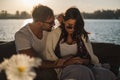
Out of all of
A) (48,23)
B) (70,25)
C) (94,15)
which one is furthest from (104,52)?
(94,15)

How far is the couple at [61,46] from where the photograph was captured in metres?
2.75

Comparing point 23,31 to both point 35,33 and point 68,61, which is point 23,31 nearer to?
point 35,33

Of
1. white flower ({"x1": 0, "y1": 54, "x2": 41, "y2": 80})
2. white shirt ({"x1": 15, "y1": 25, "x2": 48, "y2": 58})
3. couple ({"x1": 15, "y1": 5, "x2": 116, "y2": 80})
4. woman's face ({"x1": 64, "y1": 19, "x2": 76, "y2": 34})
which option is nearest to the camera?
white flower ({"x1": 0, "y1": 54, "x2": 41, "y2": 80})

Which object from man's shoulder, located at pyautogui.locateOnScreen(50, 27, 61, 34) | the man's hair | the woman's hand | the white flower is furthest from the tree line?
the white flower

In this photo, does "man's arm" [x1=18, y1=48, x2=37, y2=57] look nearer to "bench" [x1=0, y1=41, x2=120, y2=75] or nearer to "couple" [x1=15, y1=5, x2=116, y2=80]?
"couple" [x1=15, y1=5, x2=116, y2=80]

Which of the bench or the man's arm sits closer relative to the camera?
the man's arm

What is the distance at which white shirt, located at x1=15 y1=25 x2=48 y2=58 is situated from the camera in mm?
2855

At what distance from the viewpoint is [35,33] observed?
2943 mm

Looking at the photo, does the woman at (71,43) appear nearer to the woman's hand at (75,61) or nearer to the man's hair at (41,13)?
the woman's hand at (75,61)

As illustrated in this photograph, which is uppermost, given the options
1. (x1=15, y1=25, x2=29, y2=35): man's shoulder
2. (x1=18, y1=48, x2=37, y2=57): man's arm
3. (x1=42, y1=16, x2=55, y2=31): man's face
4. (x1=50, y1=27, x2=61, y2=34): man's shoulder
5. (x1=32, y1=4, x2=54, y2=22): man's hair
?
(x1=32, y1=4, x2=54, y2=22): man's hair

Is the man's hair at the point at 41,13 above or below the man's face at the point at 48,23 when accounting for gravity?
above

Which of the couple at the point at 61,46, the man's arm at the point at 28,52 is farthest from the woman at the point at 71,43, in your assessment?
the man's arm at the point at 28,52

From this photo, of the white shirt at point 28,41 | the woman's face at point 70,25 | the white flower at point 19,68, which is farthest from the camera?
the woman's face at point 70,25

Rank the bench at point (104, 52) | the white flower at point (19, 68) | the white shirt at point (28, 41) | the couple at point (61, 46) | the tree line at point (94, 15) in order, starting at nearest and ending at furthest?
1. the white flower at point (19, 68)
2. the couple at point (61, 46)
3. the white shirt at point (28, 41)
4. the bench at point (104, 52)
5. the tree line at point (94, 15)
